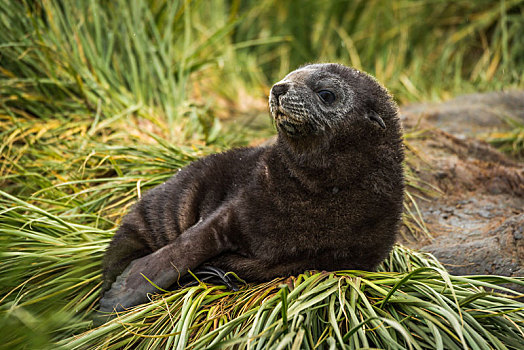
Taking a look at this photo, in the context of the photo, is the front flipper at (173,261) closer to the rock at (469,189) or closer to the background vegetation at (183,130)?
the background vegetation at (183,130)

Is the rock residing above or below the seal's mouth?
below

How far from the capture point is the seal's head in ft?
7.97

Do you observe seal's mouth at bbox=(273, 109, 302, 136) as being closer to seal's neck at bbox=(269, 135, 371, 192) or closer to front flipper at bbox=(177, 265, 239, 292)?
seal's neck at bbox=(269, 135, 371, 192)

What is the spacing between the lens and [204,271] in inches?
103

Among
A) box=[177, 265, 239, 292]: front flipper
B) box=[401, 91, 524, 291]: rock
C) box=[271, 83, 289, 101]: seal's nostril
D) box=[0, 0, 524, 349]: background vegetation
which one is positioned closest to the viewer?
box=[0, 0, 524, 349]: background vegetation

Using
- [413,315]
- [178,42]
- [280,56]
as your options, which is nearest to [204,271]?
Result: [413,315]

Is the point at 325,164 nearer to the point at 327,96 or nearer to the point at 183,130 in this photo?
the point at 327,96

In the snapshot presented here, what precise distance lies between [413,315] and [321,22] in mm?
6133

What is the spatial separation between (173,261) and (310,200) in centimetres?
73

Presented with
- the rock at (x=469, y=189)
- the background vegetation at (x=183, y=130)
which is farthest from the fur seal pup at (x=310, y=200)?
the rock at (x=469, y=189)

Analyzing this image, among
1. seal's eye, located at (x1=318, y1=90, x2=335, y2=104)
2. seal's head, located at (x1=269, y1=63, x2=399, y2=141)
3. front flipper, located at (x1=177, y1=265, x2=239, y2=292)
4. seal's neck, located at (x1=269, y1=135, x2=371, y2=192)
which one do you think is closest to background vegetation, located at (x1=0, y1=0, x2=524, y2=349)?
front flipper, located at (x1=177, y1=265, x2=239, y2=292)

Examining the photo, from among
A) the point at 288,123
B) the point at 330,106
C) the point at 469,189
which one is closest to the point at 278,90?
the point at 288,123

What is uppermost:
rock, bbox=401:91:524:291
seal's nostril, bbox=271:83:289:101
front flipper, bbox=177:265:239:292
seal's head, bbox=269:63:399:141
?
seal's nostril, bbox=271:83:289:101

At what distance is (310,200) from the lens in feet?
8.11
